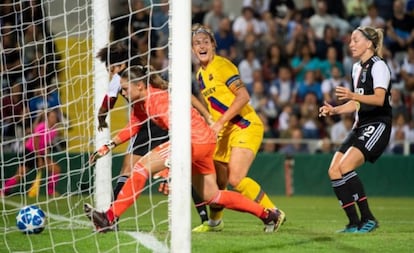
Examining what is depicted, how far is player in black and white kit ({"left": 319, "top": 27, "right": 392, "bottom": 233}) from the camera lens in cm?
1006

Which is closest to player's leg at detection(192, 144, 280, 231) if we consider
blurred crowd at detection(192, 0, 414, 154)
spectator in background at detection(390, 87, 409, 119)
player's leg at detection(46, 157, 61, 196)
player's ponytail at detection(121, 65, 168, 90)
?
player's ponytail at detection(121, 65, 168, 90)

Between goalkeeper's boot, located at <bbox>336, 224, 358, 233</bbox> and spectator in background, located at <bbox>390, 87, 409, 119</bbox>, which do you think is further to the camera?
spectator in background, located at <bbox>390, 87, 409, 119</bbox>

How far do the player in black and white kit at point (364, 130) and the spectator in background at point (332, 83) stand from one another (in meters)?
9.62

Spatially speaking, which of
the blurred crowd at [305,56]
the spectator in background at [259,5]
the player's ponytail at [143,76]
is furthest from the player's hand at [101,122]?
the spectator in background at [259,5]

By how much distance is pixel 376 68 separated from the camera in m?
10.1

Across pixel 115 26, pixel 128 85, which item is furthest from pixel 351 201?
pixel 115 26

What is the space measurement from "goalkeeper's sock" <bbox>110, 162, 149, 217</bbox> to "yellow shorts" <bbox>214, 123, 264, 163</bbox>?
1.99 m

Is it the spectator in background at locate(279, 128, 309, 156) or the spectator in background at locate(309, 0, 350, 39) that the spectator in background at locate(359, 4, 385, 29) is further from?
the spectator in background at locate(279, 128, 309, 156)

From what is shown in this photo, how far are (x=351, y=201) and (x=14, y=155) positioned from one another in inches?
321

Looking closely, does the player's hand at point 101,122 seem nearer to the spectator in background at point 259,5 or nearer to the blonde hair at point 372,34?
the blonde hair at point 372,34

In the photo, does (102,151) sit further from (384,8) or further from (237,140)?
(384,8)

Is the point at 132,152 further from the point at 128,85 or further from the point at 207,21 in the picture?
the point at 207,21

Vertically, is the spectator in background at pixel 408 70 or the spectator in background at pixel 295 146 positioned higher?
the spectator in background at pixel 408 70

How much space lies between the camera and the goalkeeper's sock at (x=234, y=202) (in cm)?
925
